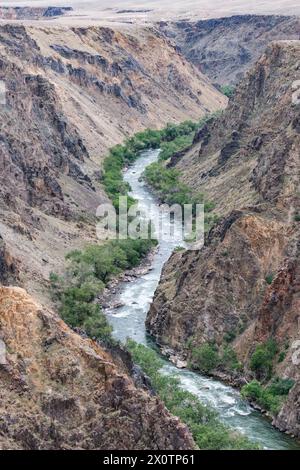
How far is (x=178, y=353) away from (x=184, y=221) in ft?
117

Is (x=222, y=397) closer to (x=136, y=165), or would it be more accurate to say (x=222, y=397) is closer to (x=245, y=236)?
(x=245, y=236)

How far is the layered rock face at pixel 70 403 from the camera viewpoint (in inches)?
1747

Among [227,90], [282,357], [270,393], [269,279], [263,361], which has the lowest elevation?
[270,393]

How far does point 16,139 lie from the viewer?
98688 mm

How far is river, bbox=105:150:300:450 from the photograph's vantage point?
56559 mm

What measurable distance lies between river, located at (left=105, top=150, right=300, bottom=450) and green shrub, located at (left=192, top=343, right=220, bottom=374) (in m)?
0.71

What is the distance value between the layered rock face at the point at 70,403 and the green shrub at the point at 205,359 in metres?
19.1

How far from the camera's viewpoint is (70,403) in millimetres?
45438

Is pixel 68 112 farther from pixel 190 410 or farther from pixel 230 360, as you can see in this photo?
pixel 190 410

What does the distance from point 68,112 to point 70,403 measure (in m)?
93.6

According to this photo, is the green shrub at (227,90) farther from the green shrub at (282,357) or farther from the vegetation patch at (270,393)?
the vegetation patch at (270,393)

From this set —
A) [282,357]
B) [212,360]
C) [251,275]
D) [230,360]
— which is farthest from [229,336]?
[282,357]

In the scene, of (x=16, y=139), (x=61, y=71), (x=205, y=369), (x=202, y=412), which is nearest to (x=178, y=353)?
(x=205, y=369)

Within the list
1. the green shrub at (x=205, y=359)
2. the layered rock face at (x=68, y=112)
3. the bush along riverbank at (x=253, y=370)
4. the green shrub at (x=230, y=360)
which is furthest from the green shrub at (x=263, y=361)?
the layered rock face at (x=68, y=112)
